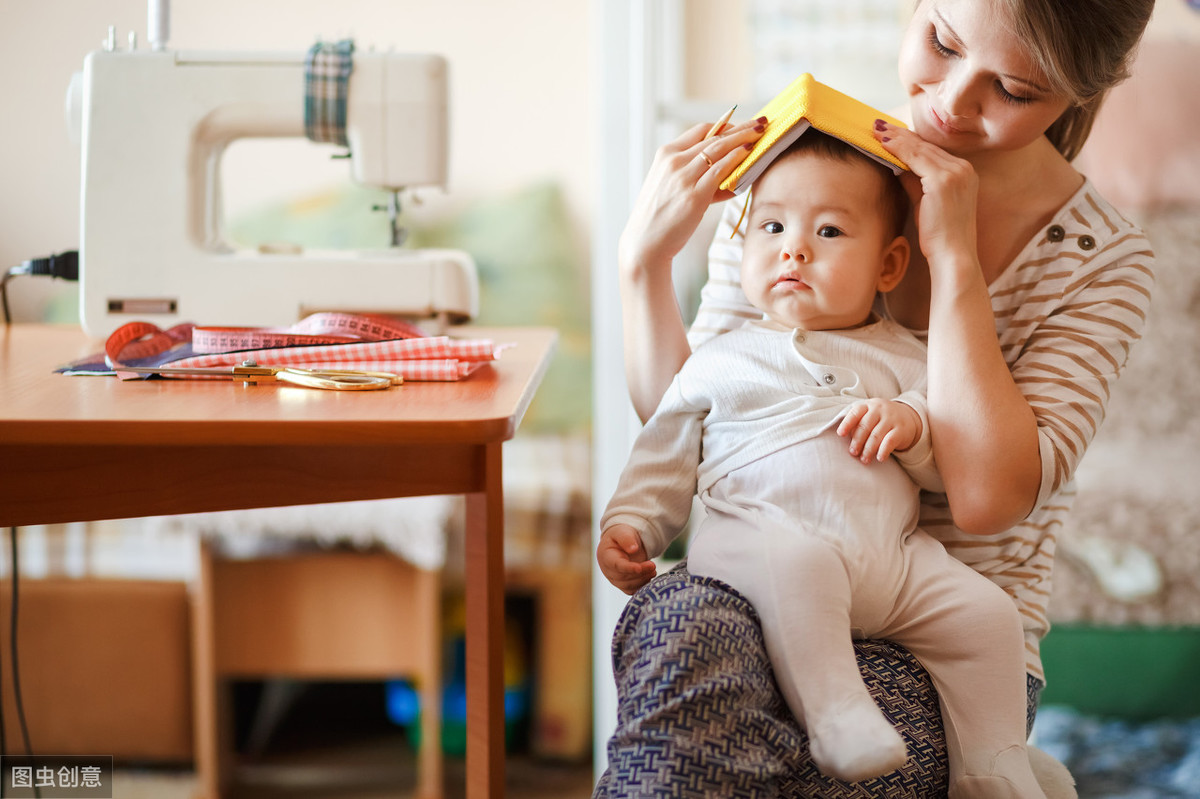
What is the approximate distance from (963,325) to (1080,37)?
0.28m

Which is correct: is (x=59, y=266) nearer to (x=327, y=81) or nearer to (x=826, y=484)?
(x=327, y=81)

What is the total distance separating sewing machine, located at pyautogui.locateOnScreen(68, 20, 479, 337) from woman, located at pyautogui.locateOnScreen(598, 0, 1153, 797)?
364 millimetres

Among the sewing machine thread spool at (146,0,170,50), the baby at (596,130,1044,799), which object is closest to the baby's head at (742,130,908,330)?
the baby at (596,130,1044,799)

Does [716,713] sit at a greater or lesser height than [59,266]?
lesser

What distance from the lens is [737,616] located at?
837mm

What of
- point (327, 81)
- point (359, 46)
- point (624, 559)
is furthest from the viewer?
point (359, 46)

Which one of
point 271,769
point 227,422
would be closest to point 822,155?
point 227,422

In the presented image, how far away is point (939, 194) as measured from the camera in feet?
3.13

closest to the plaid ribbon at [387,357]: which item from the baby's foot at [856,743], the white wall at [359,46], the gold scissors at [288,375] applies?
the gold scissors at [288,375]

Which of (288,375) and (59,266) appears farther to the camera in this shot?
(59,266)

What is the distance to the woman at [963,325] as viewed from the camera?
2.55 feet

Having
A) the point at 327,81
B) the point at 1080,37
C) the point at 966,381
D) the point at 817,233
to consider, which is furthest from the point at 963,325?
the point at 327,81

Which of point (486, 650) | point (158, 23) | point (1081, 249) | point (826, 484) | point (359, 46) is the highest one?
point (359, 46)

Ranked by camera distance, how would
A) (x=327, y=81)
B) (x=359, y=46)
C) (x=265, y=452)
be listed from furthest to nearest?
(x=359, y=46)
(x=327, y=81)
(x=265, y=452)
